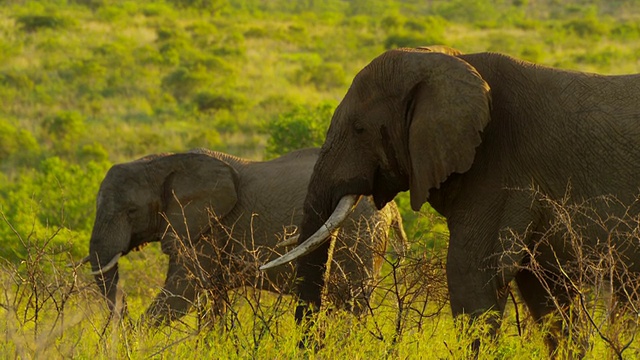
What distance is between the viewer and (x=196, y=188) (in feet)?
26.8

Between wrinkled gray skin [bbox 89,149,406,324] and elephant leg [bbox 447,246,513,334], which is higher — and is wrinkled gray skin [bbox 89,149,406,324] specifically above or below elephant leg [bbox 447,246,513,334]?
below

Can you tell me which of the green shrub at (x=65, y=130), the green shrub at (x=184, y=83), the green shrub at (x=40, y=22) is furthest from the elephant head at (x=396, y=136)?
the green shrub at (x=40, y=22)

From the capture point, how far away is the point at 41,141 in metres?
21.6

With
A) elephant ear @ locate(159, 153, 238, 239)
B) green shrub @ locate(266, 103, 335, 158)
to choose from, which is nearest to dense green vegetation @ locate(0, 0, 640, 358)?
green shrub @ locate(266, 103, 335, 158)

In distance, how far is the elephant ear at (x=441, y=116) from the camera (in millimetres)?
4863

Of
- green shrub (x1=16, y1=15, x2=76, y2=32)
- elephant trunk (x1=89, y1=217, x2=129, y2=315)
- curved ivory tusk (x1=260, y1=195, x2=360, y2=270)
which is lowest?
green shrub (x1=16, y1=15, x2=76, y2=32)

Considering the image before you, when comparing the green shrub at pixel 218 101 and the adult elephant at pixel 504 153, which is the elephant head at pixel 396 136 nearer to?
the adult elephant at pixel 504 153

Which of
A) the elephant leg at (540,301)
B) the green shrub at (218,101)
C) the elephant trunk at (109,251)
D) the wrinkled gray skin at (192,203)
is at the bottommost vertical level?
the green shrub at (218,101)

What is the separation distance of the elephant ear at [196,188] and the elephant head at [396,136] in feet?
8.58

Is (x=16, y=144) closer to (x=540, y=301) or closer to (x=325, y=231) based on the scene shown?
(x=325, y=231)

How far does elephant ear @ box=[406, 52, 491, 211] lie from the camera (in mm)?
4863

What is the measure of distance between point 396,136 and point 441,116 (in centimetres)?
32

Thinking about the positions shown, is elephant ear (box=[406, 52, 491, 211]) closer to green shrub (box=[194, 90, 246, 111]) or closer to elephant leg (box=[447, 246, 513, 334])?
elephant leg (box=[447, 246, 513, 334])

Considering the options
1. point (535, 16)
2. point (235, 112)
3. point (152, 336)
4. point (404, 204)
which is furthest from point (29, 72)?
point (535, 16)
